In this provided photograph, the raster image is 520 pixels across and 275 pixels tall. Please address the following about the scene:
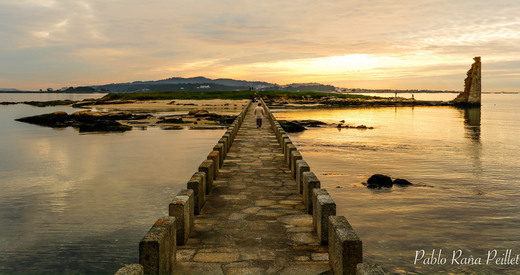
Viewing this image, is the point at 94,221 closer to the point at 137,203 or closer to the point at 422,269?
the point at 137,203

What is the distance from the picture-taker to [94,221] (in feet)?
39.0

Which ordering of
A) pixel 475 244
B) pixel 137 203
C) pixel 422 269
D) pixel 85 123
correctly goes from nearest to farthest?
1. pixel 422 269
2. pixel 475 244
3. pixel 137 203
4. pixel 85 123

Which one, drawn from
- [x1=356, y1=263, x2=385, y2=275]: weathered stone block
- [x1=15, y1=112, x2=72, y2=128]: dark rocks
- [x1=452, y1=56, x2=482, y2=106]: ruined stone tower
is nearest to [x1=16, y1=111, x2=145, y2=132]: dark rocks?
[x1=15, y1=112, x2=72, y2=128]: dark rocks

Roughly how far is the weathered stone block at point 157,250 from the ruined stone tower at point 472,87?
92.3 meters

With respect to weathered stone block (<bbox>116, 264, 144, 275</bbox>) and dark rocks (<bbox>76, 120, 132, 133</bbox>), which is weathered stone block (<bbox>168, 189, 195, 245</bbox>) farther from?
dark rocks (<bbox>76, 120, 132, 133</bbox>)

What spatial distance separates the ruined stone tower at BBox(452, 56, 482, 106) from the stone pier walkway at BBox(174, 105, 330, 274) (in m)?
86.5

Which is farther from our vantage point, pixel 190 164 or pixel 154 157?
pixel 154 157

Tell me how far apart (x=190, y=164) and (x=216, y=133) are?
43.5 ft

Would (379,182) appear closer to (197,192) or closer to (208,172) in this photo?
(208,172)

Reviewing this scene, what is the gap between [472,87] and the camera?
290ft

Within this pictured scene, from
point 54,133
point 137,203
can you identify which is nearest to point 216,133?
point 54,133

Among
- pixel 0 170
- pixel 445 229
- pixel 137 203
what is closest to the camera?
pixel 445 229

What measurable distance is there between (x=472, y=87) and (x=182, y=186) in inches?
3562

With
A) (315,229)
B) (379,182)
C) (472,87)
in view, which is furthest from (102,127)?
(472,87)
